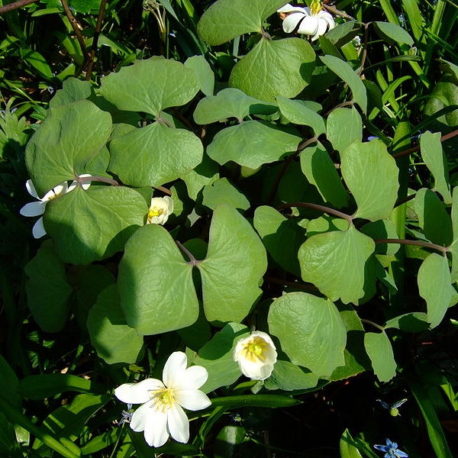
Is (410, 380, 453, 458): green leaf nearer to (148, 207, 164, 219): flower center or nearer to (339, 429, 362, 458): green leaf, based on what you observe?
(339, 429, 362, 458): green leaf

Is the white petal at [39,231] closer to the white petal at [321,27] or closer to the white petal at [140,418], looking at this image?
the white petal at [140,418]

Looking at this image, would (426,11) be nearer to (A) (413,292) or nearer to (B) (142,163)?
(A) (413,292)

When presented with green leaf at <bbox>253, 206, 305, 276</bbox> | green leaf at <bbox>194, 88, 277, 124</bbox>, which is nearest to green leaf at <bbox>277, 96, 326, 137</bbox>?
green leaf at <bbox>194, 88, 277, 124</bbox>

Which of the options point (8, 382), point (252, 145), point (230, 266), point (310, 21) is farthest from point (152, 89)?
point (8, 382)

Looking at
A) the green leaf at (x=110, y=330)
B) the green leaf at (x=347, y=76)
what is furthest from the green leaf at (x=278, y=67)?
the green leaf at (x=110, y=330)

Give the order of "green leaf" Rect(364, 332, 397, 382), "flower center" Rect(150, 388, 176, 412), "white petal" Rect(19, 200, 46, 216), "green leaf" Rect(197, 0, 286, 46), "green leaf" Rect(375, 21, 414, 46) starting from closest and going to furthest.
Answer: "flower center" Rect(150, 388, 176, 412)
"green leaf" Rect(364, 332, 397, 382)
"white petal" Rect(19, 200, 46, 216)
"green leaf" Rect(197, 0, 286, 46)
"green leaf" Rect(375, 21, 414, 46)

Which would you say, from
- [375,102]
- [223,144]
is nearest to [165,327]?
[223,144]
